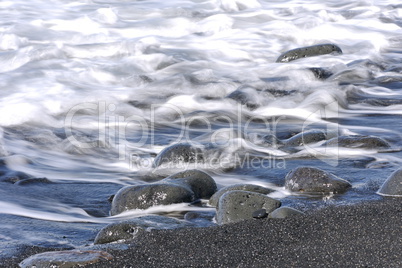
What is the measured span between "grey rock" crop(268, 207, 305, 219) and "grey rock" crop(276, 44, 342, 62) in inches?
245

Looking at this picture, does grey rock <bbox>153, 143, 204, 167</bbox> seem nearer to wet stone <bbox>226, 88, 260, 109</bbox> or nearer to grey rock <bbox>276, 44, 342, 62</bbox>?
wet stone <bbox>226, 88, 260, 109</bbox>

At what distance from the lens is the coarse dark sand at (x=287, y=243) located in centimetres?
285

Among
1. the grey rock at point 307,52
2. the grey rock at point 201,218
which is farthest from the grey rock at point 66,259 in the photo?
the grey rock at point 307,52

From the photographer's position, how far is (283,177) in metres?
4.66

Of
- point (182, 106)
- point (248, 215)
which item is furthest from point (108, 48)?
point (248, 215)

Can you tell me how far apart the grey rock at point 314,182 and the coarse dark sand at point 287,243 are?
1.85 ft

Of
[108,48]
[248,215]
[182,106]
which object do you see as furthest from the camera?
[108,48]

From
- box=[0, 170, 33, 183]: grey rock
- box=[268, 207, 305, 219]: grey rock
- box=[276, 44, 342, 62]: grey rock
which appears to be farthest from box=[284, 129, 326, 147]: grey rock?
box=[276, 44, 342, 62]: grey rock

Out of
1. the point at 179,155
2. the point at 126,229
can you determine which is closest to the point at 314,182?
the point at 179,155

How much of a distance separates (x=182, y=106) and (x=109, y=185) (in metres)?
2.65

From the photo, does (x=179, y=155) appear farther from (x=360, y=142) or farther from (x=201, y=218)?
(x=360, y=142)

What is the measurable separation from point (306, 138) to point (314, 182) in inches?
49.9

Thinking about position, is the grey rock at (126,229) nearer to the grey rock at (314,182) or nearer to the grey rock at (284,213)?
the grey rock at (284,213)

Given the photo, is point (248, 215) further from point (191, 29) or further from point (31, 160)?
point (191, 29)
